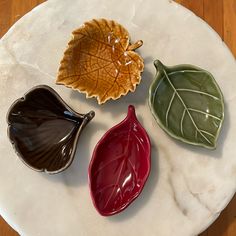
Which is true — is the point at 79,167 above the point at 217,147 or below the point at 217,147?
above

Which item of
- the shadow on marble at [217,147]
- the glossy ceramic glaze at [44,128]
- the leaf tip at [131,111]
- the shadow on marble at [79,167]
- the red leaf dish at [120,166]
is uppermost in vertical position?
the glossy ceramic glaze at [44,128]

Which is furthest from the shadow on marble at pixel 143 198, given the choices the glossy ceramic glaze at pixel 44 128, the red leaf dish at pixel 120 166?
the glossy ceramic glaze at pixel 44 128

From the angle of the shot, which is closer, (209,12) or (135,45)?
(135,45)

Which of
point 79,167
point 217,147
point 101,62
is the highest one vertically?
point 101,62

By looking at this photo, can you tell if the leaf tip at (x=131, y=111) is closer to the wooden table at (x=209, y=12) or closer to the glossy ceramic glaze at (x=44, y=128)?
the glossy ceramic glaze at (x=44, y=128)

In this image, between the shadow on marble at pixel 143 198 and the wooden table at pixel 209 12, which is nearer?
the shadow on marble at pixel 143 198

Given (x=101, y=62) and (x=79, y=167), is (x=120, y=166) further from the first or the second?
(x=101, y=62)

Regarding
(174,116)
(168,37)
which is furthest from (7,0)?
(174,116)

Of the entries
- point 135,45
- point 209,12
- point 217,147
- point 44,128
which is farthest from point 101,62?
point 209,12
